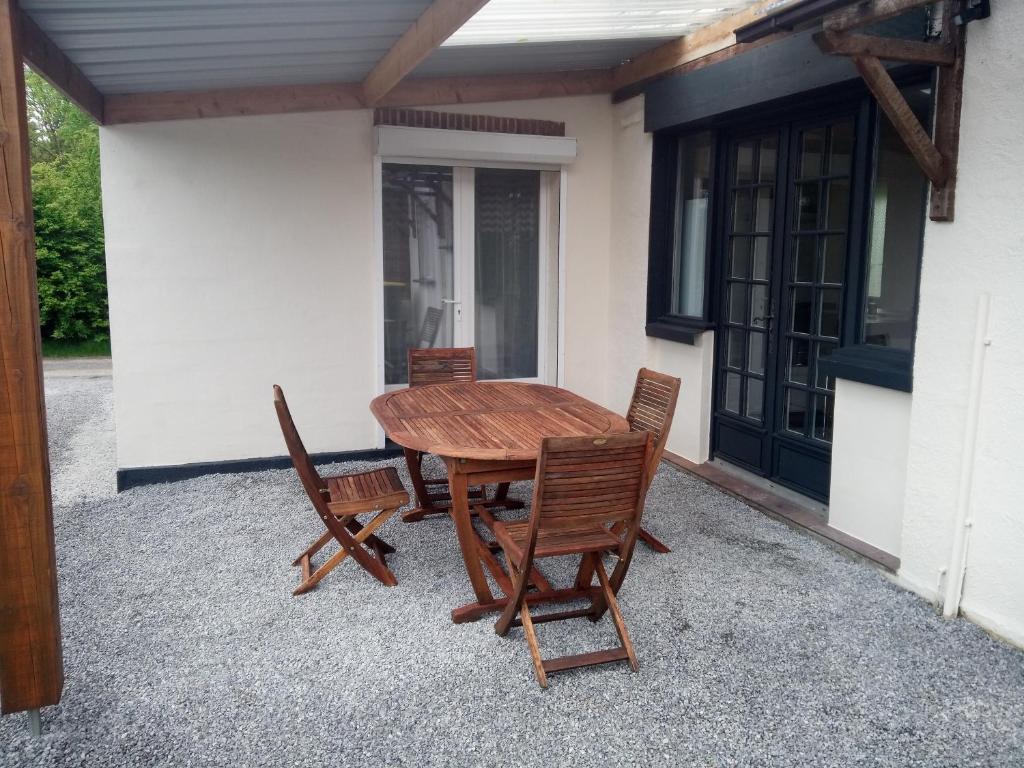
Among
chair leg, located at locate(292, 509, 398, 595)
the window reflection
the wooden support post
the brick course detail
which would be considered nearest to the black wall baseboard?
chair leg, located at locate(292, 509, 398, 595)

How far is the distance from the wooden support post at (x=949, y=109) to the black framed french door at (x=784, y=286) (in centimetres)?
84

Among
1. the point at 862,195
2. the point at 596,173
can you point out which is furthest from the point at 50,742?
the point at 596,173

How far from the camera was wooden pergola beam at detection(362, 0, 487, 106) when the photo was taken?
339 cm

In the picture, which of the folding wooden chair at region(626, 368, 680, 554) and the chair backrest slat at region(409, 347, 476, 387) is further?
the chair backrest slat at region(409, 347, 476, 387)

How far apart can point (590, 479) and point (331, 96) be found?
3.86m

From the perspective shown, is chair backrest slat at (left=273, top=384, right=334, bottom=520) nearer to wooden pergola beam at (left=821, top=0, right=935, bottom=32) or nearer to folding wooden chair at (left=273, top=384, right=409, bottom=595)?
folding wooden chair at (left=273, top=384, right=409, bottom=595)

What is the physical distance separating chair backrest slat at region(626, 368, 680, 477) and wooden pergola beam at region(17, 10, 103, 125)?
3.24m

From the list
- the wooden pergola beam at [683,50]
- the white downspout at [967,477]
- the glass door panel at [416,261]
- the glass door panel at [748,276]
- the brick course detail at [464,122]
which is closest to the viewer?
the white downspout at [967,477]

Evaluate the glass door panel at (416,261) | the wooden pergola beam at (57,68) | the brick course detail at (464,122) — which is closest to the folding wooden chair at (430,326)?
the glass door panel at (416,261)

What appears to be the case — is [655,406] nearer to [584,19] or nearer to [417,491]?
[417,491]

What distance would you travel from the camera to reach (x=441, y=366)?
17.6 ft

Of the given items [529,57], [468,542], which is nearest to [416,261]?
[529,57]

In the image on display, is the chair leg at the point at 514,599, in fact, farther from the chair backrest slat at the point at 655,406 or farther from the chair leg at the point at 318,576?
the chair backrest slat at the point at 655,406

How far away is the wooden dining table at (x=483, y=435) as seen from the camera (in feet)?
11.2
